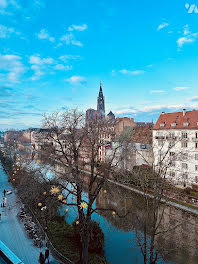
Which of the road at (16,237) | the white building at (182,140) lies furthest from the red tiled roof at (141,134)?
the road at (16,237)

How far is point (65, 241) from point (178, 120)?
89.5 feet

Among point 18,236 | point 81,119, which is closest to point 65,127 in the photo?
point 81,119

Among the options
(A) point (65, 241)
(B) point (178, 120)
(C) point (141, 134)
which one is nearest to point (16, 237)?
(A) point (65, 241)

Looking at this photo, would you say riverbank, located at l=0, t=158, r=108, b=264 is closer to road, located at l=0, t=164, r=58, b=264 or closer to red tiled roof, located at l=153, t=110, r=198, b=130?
road, located at l=0, t=164, r=58, b=264

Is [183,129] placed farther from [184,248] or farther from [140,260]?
[140,260]

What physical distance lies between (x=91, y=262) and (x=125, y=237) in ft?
20.1

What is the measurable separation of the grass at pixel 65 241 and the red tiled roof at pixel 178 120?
2440 cm

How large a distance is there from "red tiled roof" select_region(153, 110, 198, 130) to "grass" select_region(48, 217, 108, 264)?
2440cm

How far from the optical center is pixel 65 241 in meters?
15.6

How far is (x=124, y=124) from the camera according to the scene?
2002 inches

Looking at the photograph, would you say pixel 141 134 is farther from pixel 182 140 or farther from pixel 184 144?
pixel 182 140

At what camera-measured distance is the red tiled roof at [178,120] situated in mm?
30562

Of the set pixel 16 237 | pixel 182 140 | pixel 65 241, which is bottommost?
pixel 16 237

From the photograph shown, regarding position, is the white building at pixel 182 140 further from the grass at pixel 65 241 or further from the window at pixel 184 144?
the grass at pixel 65 241
